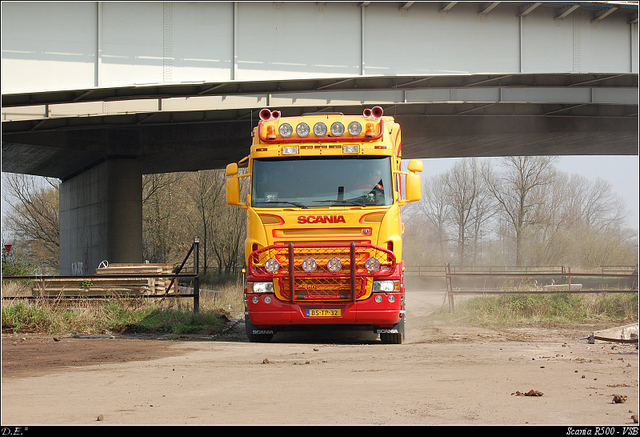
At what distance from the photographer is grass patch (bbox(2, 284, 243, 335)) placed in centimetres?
1383

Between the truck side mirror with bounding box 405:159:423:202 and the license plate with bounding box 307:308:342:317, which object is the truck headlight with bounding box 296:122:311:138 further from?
the license plate with bounding box 307:308:342:317

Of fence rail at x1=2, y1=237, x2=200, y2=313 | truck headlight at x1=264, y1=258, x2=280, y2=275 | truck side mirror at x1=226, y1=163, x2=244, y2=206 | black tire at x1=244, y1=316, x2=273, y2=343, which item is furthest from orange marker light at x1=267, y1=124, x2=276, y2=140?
fence rail at x1=2, y1=237, x2=200, y2=313

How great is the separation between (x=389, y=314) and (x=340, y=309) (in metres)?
0.89

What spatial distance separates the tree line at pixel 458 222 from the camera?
143ft

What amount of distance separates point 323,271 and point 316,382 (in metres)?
3.68

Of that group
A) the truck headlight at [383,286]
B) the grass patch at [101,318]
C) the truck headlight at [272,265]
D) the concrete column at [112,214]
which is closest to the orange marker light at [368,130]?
the truck headlight at [383,286]

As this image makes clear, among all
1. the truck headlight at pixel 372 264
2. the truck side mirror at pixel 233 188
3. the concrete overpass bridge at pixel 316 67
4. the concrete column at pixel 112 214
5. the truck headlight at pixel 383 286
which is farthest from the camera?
the concrete column at pixel 112 214

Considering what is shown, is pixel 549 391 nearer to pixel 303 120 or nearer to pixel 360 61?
pixel 303 120

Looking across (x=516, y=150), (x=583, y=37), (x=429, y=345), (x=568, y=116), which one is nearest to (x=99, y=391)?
(x=429, y=345)

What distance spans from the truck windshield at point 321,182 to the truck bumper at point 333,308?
1734mm

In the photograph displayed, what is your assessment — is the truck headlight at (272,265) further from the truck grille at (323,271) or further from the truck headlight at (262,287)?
the truck headlight at (262,287)

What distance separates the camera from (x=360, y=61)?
62.5 feet

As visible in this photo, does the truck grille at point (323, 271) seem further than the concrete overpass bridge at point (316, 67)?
No

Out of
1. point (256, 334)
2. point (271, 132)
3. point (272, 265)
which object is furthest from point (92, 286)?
point (271, 132)
